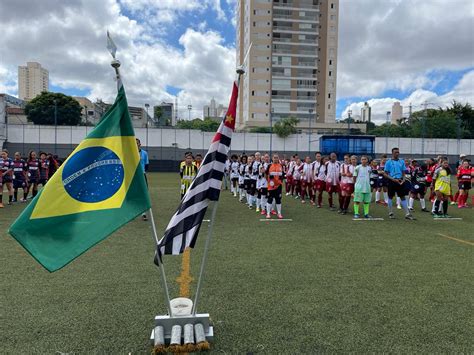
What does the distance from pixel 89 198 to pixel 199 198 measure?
929 millimetres

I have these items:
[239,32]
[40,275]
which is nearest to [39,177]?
[40,275]

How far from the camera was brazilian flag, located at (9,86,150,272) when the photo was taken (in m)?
2.80

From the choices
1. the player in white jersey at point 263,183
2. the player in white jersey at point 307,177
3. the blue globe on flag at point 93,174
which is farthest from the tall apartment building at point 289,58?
the blue globe on flag at point 93,174

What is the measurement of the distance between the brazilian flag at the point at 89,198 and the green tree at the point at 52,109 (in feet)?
185

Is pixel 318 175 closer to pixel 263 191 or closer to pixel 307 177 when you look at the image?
pixel 307 177

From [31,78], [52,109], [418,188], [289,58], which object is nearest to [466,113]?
[289,58]

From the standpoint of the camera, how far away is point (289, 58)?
238 feet

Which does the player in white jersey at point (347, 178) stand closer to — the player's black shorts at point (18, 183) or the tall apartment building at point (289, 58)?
the player's black shorts at point (18, 183)

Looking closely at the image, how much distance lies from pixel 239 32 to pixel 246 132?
50017 millimetres

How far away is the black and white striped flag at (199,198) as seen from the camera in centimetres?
316

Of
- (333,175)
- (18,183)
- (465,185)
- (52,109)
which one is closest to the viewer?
(333,175)

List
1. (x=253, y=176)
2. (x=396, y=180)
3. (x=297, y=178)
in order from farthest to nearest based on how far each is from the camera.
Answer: (x=297, y=178)
(x=253, y=176)
(x=396, y=180)

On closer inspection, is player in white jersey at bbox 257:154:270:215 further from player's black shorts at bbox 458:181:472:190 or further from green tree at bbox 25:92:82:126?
green tree at bbox 25:92:82:126

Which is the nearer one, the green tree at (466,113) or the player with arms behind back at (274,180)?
the player with arms behind back at (274,180)
